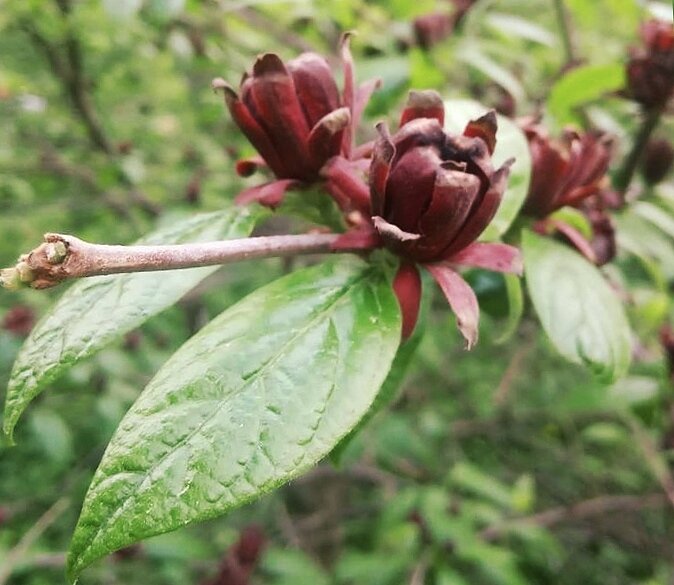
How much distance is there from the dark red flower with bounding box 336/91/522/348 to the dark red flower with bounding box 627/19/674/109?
29.5 inches

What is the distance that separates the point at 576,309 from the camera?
0.98m

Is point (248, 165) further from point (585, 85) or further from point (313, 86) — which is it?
point (585, 85)

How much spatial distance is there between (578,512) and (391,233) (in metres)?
2.07

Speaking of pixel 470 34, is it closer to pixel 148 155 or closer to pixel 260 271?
pixel 260 271

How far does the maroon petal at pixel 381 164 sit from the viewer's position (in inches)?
29.0

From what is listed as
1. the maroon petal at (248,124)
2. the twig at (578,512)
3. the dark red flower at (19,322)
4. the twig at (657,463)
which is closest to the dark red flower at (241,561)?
the twig at (578,512)

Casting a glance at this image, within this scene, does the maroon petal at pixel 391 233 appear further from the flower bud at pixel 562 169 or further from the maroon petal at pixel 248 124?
the flower bud at pixel 562 169

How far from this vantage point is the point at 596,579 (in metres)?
3.42

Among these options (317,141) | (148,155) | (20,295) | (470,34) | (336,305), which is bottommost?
(20,295)

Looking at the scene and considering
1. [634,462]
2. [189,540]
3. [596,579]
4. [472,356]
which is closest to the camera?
[189,540]

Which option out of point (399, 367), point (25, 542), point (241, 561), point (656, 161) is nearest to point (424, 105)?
point (399, 367)

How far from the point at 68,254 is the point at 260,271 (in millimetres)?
2278

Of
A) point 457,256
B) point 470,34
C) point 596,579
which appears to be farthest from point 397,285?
point 596,579

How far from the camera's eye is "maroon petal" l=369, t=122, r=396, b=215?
74cm
